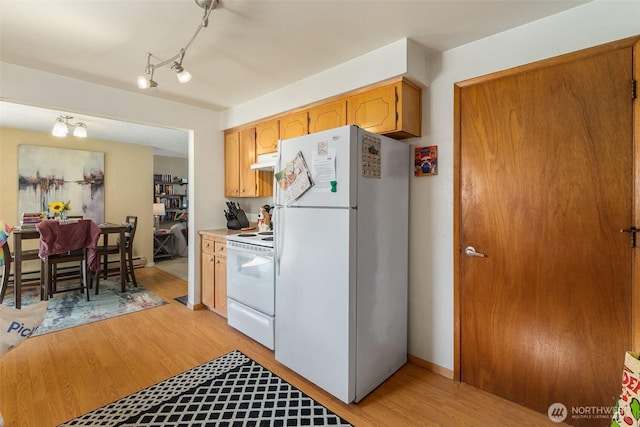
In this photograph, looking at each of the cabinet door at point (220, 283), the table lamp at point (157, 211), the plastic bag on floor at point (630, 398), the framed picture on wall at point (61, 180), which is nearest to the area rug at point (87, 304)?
the cabinet door at point (220, 283)

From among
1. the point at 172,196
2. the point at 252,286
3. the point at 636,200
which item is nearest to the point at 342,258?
the point at 252,286

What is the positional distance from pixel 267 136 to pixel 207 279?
5.63 feet

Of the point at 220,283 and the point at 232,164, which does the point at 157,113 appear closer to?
the point at 232,164

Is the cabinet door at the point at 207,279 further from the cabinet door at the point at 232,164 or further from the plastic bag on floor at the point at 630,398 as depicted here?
the plastic bag on floor at the point at 630,398

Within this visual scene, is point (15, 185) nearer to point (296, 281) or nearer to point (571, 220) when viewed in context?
point (296, 281)

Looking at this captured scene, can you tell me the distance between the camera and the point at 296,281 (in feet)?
6.76

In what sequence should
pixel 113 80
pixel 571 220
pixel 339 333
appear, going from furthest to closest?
pixel 113 80, pixel 339 333, pixel 571 220

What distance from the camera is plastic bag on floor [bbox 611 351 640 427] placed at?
3.84ft

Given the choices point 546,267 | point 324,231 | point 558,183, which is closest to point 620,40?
point 558,183

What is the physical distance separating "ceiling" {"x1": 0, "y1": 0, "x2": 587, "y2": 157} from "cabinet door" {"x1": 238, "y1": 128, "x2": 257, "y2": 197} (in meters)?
0.75

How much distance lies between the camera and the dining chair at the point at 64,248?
346 cm

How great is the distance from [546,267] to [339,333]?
1286mm

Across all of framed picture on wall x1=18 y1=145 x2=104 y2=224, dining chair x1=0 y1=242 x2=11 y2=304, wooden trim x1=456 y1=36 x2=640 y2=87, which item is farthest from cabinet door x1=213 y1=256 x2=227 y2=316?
framed picture on wall x1=18 y1=145 x2=104 y2=224

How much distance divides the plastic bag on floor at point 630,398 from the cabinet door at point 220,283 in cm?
286
